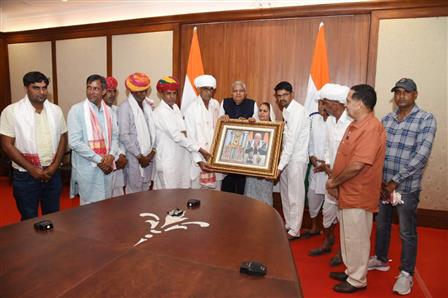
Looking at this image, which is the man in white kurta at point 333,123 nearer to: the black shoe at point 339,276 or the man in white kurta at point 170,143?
the black shoe at point 339,276

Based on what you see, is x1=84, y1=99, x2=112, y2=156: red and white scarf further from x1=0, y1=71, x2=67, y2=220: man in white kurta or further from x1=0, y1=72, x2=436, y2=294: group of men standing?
x1=0, y1=71, x2=67, y2=220: man in white kurta

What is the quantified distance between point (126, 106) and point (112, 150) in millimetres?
578

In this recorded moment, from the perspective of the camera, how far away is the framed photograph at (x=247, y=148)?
3.18m

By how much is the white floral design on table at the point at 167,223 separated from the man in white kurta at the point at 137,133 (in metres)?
1.73

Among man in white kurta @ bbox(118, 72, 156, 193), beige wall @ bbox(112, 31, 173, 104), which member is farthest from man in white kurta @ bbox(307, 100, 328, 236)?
beige wall @ bbox(112, 31, 173, 104)

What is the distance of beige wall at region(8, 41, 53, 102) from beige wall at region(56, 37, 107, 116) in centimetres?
30

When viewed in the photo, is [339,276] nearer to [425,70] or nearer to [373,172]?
[373,172]

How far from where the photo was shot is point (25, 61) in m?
6.56

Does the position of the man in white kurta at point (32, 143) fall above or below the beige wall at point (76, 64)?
below

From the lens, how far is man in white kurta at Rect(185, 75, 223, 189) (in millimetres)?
3543

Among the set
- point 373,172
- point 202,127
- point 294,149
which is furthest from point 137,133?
point 373,172

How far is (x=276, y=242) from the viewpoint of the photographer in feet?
5.13

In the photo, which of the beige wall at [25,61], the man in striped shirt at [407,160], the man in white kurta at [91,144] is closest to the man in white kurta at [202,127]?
the man in white kurta at [91,144]

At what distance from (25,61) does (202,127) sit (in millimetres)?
5166
